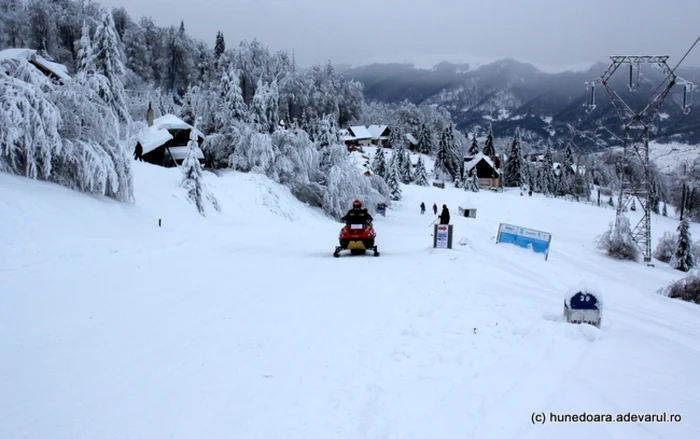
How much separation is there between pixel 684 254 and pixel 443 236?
2631 cm

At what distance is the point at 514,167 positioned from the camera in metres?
76.9

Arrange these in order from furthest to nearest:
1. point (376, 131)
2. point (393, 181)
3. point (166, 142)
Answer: point (376, 131) < point (393, 181) < point (166, 142)

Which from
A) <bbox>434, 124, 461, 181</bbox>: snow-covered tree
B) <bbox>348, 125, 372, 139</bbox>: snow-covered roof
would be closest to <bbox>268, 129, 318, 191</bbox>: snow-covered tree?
<bbox>434, 124, 461, 181</bbox>: snow-covered tree

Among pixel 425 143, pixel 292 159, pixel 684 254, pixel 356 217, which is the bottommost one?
Answer: pixel 684 254

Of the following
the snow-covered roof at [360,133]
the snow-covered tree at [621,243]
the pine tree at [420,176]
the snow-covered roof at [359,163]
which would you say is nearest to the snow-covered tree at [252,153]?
the snow-covered roof at [359,163]

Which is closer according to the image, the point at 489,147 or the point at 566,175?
the point at 566,175

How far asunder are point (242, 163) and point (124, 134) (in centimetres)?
1451

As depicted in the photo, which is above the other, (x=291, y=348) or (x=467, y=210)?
(x=291, y=348)

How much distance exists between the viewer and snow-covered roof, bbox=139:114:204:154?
108ft

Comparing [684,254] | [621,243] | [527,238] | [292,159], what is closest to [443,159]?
[684,254]

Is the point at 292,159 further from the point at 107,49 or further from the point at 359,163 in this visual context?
the point at 107,49

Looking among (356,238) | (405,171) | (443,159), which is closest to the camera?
(356,238)

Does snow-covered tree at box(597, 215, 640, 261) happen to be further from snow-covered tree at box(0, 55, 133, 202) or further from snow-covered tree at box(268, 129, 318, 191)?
snow-covered tree at box(0, 55, 133, 202)

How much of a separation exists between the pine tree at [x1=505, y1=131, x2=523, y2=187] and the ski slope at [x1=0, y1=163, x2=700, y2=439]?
2650 inches
